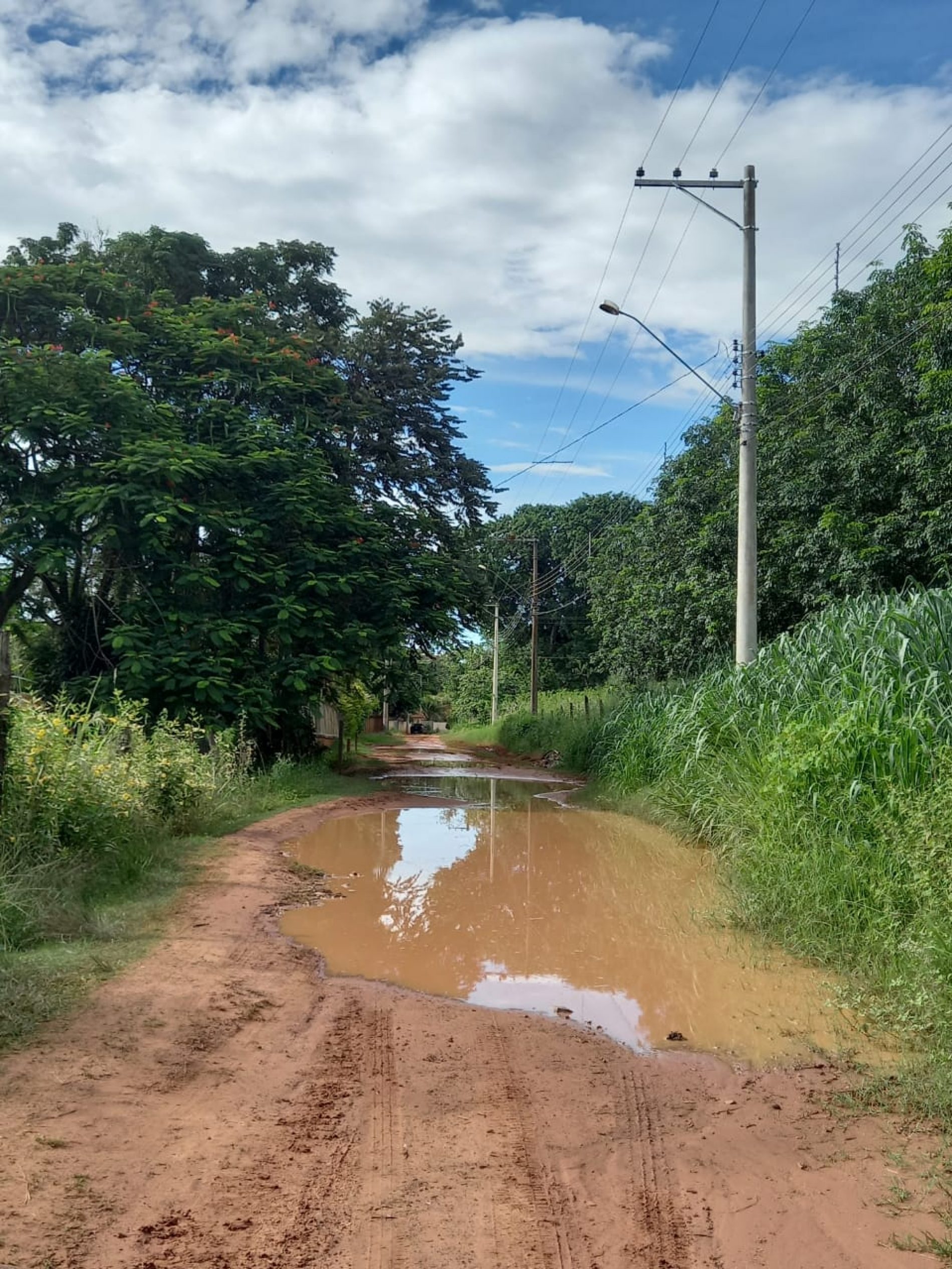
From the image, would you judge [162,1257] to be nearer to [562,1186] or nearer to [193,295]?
[562,1186]

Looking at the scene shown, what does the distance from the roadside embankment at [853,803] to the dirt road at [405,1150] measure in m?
0.80

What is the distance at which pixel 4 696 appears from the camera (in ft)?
19.7

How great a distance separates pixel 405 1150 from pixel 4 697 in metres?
4.08

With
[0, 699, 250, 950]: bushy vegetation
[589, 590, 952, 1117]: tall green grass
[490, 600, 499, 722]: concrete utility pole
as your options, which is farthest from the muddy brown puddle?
[490, 600, 499, 722]: concrete utility pole

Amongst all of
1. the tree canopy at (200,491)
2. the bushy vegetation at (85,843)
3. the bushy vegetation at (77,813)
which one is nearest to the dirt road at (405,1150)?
the bushy vegetation at (85,843)

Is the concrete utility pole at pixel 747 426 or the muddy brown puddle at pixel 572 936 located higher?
the concrete utility pole at pixel 747 426

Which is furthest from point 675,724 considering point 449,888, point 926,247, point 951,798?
point 926,247

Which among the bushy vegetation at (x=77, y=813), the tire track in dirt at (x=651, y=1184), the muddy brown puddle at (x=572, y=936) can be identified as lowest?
the muddy brown puddle at (x=572, y=936)

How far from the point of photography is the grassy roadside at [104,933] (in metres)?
4.59

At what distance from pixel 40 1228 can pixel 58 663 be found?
16053mm

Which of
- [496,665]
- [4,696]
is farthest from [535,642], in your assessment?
[4,696]

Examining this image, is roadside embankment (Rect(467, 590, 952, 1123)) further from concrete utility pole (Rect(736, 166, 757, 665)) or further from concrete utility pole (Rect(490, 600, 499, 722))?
concrete utility pole (Rect(490, 600, 499, 722))

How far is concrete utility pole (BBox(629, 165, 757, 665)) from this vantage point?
1237cm

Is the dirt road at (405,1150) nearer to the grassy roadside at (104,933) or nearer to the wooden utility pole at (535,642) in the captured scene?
the grassy roadside at (104,933)
